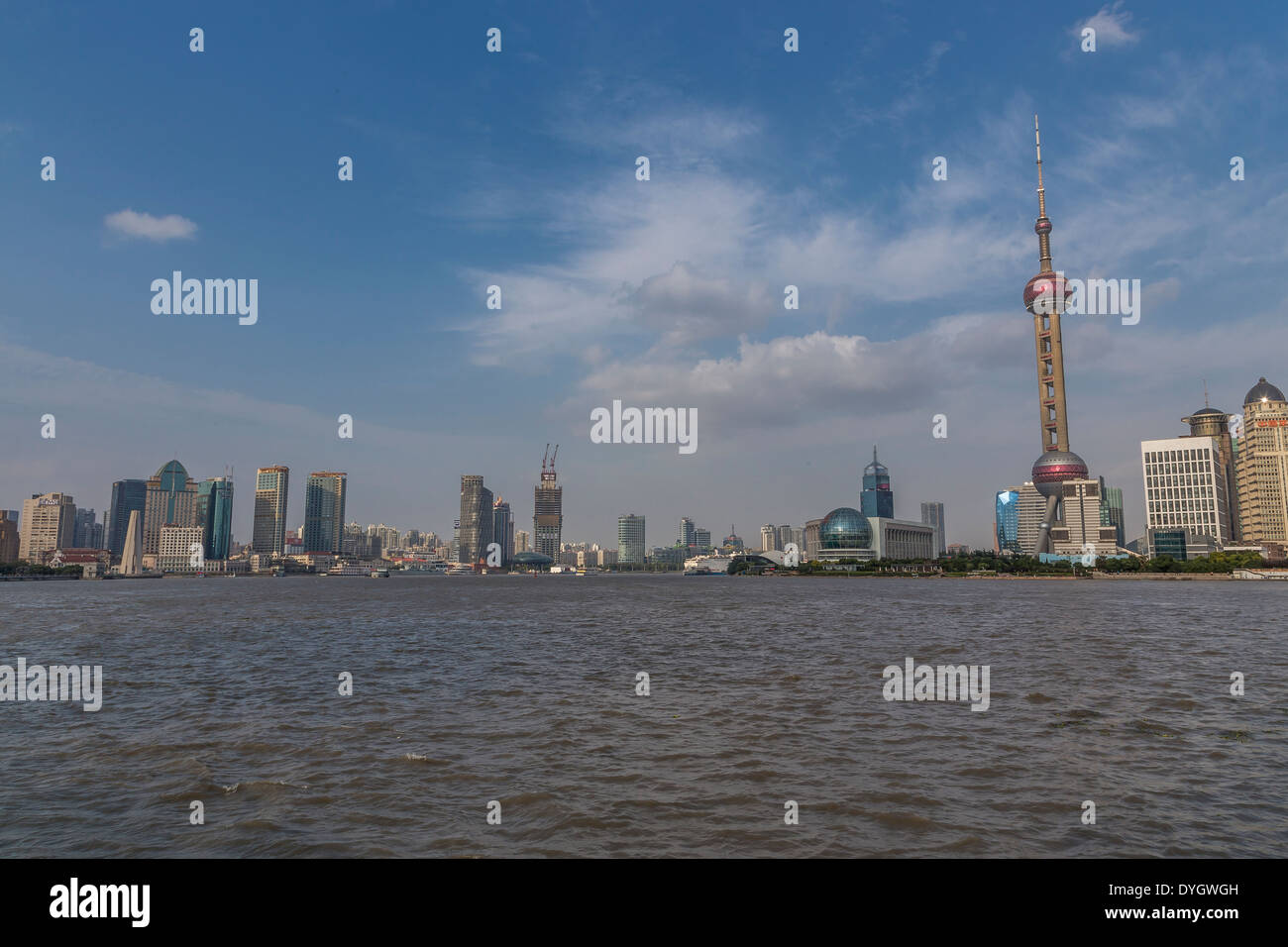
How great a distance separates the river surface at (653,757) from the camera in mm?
13383

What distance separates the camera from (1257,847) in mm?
12641

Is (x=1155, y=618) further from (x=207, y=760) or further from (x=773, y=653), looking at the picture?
Result: (x=207, y=760)

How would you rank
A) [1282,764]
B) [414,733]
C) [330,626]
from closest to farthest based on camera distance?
[1282,764], [414,733], [330,626]

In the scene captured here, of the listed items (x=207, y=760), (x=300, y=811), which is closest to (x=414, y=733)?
(x=207, y=760)

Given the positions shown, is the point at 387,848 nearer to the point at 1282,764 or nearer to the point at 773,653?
the point at 1282,764

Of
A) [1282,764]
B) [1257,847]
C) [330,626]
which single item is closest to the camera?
[1257,847]

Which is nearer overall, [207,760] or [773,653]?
[207,760]

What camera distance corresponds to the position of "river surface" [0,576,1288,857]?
13.4 m

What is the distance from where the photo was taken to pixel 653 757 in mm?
18891

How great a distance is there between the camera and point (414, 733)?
21.8 m
